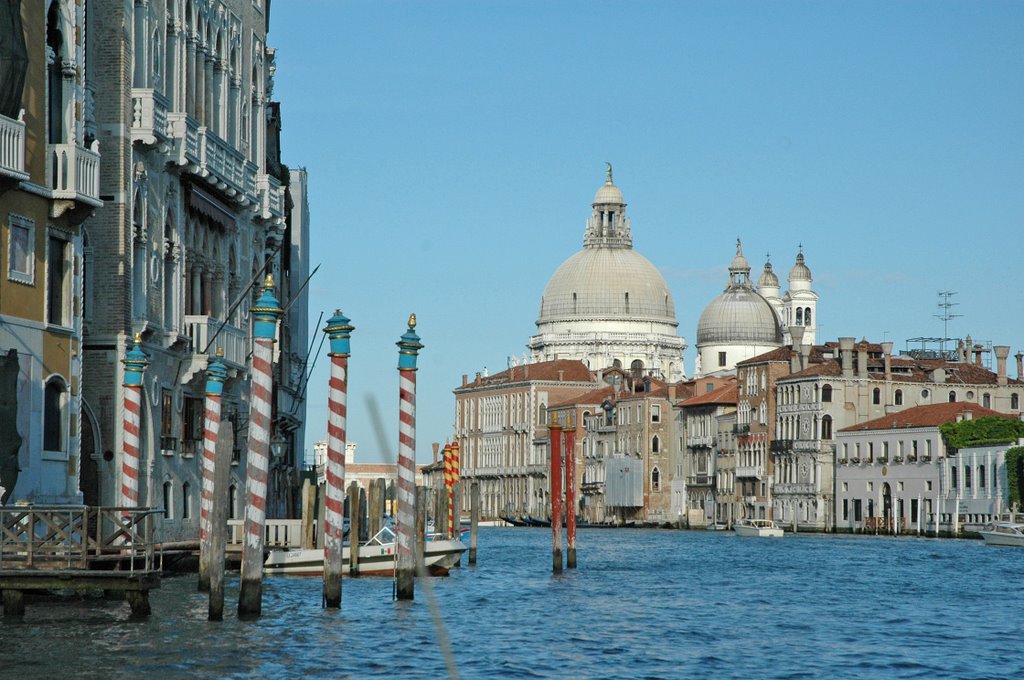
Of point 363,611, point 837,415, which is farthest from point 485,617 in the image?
point 837,415

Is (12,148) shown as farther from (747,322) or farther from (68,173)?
(747,322)

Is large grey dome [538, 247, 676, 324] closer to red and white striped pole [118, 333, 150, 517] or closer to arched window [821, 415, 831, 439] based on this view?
arched window [821, 415, 831, 439]

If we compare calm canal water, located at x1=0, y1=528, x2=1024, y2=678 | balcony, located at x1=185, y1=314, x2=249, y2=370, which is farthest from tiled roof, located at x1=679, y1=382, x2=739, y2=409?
balcony, located at x1=185, y1=314, x2=249, y2=370

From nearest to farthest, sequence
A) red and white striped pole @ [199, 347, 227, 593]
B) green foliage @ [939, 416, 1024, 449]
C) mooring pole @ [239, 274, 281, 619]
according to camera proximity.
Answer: mooring pole @ [239, 274, 281, 619]
red and white striped pole @ [199, 347, 227, 593]
green foliage @ [939, 416, 1024, 449]

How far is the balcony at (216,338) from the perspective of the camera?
116 ft

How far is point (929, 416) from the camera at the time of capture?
291 feet

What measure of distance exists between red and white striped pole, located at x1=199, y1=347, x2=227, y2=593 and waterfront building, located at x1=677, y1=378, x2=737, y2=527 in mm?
83885

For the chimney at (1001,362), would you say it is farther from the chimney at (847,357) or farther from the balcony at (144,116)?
the balcony at (144,116)

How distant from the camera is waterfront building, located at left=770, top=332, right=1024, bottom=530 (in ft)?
319

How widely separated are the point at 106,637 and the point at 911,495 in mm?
70753

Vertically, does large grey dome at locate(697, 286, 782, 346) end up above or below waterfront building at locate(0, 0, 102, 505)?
above

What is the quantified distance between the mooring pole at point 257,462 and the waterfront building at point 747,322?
399ft

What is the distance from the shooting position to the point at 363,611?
2742 centimetres

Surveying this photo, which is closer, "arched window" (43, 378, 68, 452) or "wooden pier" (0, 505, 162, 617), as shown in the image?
"wooden pier" (0, 505, 162, 617)
